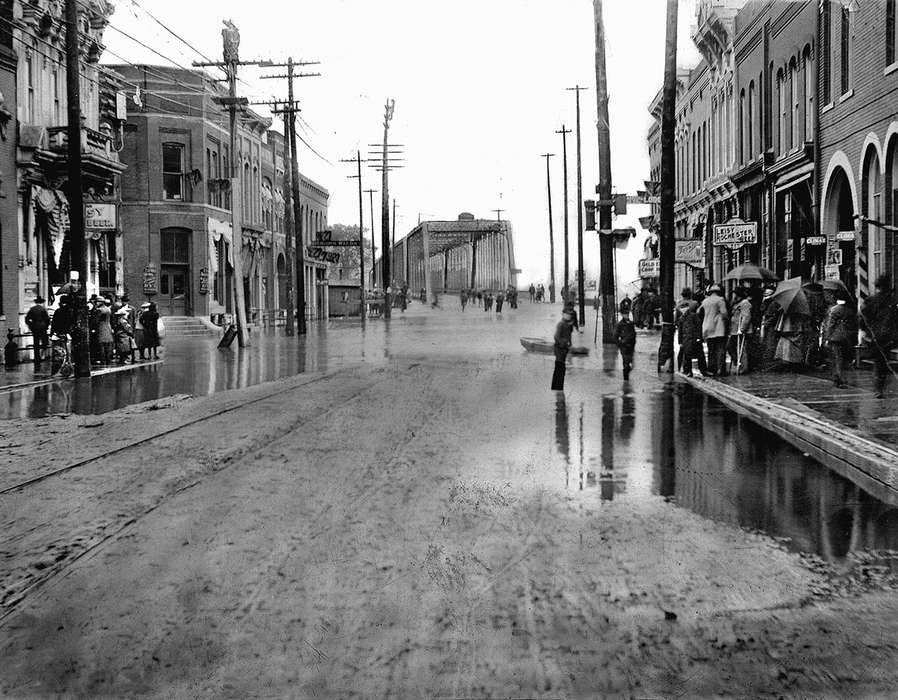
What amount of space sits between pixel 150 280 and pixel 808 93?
95.0ft

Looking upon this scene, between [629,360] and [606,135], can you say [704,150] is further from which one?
[629,360]

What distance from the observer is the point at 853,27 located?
24.0m

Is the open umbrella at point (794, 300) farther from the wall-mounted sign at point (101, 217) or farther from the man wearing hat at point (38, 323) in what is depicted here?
the man wearing hat at point (38, 323)

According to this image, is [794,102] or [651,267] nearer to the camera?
[794,102]

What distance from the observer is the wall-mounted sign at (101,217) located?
25891 millimetres

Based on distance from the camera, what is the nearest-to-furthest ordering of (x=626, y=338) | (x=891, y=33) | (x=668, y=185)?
(x=626, y=338) → (x=891, y=33) → (x=668, y=185)

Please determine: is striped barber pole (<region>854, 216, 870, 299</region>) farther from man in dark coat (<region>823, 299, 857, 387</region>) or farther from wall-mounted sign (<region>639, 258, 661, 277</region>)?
wall-mounted sign (<region>639, 258, 661, 277</region>)

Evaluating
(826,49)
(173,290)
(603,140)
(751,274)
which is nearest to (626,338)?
(751,274)

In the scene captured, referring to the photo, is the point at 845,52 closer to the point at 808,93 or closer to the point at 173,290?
the point at 808,93

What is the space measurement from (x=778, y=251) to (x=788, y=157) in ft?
11.4

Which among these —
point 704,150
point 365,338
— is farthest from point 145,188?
point 704,150

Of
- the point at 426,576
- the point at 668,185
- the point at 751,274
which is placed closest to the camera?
the point at 426,576

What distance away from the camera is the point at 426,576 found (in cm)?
620

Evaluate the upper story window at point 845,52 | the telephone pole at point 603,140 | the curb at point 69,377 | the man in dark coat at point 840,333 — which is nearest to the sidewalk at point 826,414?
the man in dark coat at point 840,333
